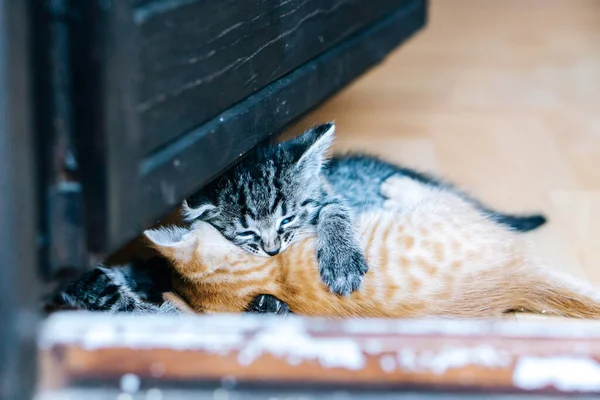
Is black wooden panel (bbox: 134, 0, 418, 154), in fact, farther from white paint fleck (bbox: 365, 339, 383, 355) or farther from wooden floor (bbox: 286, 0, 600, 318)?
wooden floor (bbox: 286, 0, 600, 318)

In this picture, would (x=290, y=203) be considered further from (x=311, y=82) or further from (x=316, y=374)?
(x=316, y=374)

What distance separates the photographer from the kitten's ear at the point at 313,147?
152 centimetres

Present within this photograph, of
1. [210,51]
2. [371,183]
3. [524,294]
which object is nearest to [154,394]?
[210,51]

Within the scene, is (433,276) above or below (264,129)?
below

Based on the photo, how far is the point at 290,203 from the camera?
5.14 ft

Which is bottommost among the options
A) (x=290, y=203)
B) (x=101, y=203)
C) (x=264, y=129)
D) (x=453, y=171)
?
(x=453, y=171)

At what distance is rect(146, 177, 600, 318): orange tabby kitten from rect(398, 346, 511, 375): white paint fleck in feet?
1.32

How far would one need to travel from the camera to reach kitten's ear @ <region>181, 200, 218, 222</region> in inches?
58.9

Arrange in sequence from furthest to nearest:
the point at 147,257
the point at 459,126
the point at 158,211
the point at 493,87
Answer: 1. the point at 493,87
2. the point at 459,126
3. the point at 147,257
4. the point at 158,211

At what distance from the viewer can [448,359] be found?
0.98 metres

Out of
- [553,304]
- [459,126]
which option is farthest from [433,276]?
[459,126]

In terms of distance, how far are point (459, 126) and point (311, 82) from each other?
73 cm

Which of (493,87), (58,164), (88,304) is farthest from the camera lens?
(493,87)

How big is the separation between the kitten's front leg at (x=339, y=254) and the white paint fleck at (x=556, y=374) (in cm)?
49
